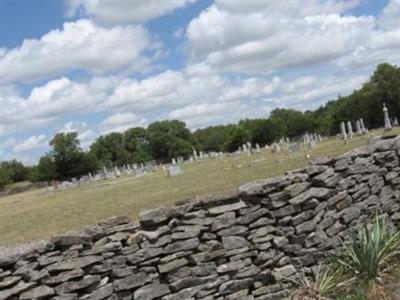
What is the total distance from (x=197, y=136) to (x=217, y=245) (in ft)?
480

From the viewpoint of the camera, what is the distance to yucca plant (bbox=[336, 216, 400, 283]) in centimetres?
822

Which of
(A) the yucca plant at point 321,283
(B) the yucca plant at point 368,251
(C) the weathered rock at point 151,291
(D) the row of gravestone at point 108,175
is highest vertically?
(D) the row of gravestone at point 108,175

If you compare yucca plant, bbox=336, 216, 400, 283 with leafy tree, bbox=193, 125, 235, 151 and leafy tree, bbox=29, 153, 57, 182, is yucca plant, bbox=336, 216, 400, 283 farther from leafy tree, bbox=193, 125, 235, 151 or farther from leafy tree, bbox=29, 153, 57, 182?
leafy tree, bbox=193, 125, 235, 151

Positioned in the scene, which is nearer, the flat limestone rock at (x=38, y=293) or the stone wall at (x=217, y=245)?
the flat limestone rock at (x=38, y=293)

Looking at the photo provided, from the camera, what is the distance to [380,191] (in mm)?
9867

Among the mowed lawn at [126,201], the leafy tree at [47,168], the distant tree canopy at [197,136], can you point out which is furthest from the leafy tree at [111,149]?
the mowed lawn at [126,201]

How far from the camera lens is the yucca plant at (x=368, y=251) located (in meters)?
8.22

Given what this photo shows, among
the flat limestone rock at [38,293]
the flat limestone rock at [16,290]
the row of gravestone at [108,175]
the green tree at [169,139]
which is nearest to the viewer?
the flat limestone rock at [16,290]

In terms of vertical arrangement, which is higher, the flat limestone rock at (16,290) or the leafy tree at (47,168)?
the leafy tree at (47,168)

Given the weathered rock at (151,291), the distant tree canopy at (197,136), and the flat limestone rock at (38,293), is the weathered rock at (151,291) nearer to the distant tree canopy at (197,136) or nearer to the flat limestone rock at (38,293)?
the flat limestone rock at (38,293)

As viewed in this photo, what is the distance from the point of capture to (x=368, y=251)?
823 centimetres

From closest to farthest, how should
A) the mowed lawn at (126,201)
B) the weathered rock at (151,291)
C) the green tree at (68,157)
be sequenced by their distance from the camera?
the weathered rock at (151,291) → the mowed lawn at (126,201) → the green tree at (68,157)

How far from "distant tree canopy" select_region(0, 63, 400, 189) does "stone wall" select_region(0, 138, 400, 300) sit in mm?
74929

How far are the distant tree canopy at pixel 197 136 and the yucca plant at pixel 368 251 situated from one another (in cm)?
7502
